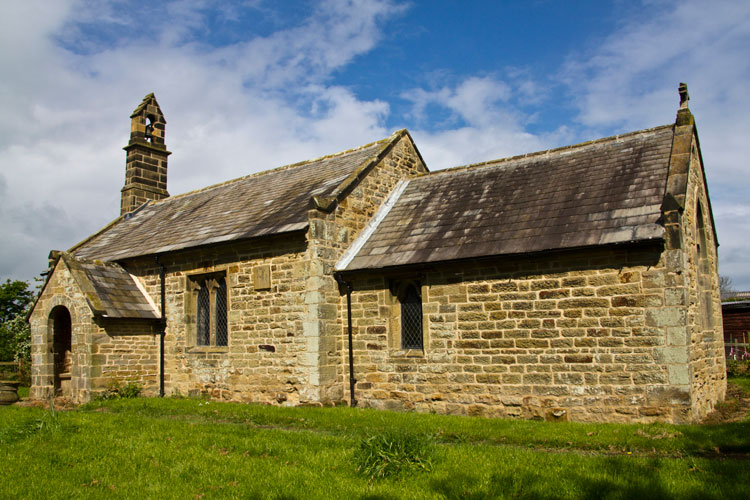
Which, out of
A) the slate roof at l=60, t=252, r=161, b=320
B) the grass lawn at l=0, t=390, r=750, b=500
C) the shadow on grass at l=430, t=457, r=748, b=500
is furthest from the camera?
the slate roof at l=60, t=252, r=161, b=320

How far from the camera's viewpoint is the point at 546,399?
11500 mm

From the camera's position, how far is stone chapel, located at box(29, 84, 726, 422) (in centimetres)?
1097

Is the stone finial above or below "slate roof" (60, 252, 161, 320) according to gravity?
above

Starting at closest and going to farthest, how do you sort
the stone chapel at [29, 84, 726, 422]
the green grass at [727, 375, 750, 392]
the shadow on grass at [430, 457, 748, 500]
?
1. the shadow on grass at [430, 457, 748, 500]
2. the stone chapel at [29, 84, 726, 422]
3. the green grass at [727, 375, 750, 392]

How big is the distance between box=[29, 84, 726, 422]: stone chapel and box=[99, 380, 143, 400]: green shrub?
0.23 meters

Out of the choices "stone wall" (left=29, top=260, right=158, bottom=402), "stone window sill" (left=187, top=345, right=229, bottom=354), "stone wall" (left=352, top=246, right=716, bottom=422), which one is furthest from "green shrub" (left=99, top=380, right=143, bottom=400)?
"stone wall" (left=352, top=246, right=716, bottom=422)

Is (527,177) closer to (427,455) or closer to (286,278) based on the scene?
(286,278)

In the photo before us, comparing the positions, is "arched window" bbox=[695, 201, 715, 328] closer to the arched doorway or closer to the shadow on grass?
the shadow on grass

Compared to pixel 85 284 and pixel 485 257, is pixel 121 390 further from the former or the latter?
pixel 485 257

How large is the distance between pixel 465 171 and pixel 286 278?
580 cm

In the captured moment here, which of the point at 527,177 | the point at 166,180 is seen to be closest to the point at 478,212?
the point at 527,177

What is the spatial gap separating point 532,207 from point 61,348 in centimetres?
1468

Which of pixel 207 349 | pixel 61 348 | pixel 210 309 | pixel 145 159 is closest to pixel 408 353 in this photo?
pixel 207 349

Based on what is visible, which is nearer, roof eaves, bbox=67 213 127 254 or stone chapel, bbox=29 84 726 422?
A: stone chapel, bbox=29 84 726 422
